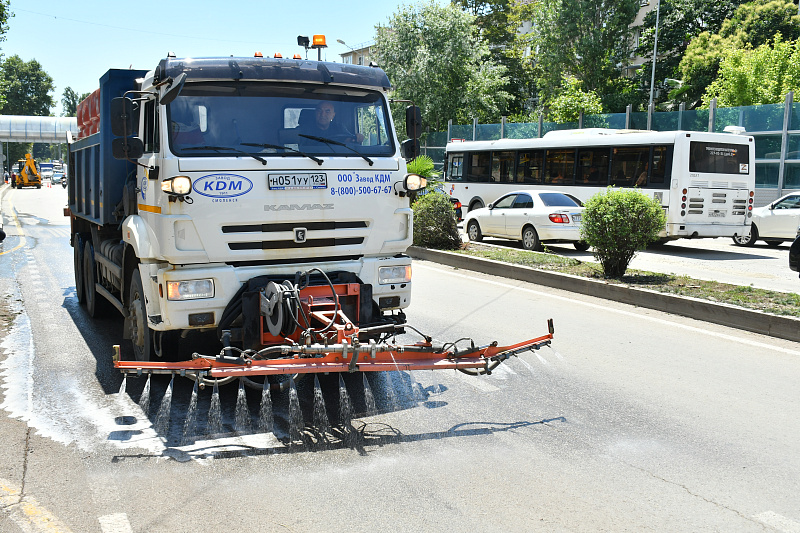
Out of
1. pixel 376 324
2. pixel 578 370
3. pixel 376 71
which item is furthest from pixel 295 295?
pixel 578 370

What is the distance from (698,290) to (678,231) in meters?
8.15

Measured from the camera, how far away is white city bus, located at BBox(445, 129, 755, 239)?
18.4 meters

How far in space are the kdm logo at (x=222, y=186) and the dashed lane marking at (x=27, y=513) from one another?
2.47 m

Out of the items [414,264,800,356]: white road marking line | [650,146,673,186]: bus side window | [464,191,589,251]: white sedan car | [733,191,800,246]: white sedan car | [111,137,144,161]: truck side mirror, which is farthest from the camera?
[733,191,800,246]: white sedan car

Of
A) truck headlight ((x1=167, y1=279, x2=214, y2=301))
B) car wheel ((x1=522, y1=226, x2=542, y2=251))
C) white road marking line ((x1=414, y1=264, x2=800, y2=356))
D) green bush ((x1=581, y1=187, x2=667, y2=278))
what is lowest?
white road marking line ((x1=414, y1=264, x2=800, y2=356))

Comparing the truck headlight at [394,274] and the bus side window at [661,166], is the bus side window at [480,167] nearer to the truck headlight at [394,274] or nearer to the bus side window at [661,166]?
the bus side window at [661,166]

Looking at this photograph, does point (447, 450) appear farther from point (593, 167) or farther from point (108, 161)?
point (593, 167)

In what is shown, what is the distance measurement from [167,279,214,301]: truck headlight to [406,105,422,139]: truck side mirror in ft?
8.34

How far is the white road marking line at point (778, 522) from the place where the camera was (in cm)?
397

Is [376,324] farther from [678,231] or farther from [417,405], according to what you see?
[678,231]

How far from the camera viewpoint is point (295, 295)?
5.68 m

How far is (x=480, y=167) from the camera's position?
26281 millimetres

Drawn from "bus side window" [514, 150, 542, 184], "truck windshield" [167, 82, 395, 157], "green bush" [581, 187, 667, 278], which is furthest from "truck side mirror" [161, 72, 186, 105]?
"bus side window" [514, 150, 542, 184]

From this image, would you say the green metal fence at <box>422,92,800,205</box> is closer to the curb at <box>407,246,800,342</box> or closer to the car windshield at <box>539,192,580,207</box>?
the car windshield at <box>539,192,580,207</box>
